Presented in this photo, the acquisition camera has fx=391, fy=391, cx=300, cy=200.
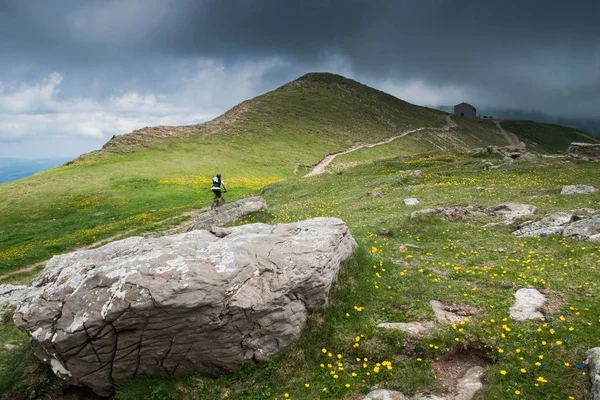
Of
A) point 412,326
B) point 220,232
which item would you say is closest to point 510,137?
point 412,326

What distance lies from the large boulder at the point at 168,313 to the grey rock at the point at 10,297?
795cm

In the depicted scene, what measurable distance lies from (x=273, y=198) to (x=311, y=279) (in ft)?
114

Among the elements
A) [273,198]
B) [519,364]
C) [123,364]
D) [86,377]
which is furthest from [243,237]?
[273,198]

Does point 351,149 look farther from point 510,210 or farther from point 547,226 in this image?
point 547,226

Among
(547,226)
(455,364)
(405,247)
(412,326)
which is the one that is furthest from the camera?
(547,226)

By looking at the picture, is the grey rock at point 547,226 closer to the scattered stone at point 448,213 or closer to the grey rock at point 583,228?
the grey rock at point 583,228

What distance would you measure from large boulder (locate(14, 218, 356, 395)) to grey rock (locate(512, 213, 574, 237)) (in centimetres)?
1427

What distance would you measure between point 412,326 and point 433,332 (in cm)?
72

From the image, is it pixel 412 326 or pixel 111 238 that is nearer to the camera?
pixel 412 326

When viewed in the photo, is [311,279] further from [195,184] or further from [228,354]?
[195,184]

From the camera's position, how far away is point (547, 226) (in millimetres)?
21328

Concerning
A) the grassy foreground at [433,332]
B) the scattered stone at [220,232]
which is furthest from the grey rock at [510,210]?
the scattered stone at [220,232]

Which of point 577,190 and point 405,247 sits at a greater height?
point 577,190

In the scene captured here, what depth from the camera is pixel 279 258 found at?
13156 millimetres
